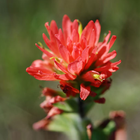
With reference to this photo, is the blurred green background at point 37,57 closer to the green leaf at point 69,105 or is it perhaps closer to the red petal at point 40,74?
the green leaf at point 69,105

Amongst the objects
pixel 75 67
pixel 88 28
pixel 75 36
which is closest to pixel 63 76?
pixel 75 67

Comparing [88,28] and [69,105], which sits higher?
[88,28]

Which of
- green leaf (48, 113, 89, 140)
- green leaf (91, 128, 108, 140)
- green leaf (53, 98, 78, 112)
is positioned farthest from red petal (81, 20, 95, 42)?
green leaf (91, 128, 108, 140)

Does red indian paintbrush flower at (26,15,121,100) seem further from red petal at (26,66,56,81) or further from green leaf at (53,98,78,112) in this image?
green leaf at (53,98,78,112)

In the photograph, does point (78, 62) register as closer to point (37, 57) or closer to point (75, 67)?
point (75, 67)

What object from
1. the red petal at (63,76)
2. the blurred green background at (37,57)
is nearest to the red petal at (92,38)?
the red petal at (63,76)

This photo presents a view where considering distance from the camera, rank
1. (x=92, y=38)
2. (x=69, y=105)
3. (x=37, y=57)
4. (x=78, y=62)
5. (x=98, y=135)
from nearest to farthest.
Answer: (x=78, y=62)
(x=92, y=38)
(x=69, y=105)
(x=98, y=135)
(x=37, y=57)
